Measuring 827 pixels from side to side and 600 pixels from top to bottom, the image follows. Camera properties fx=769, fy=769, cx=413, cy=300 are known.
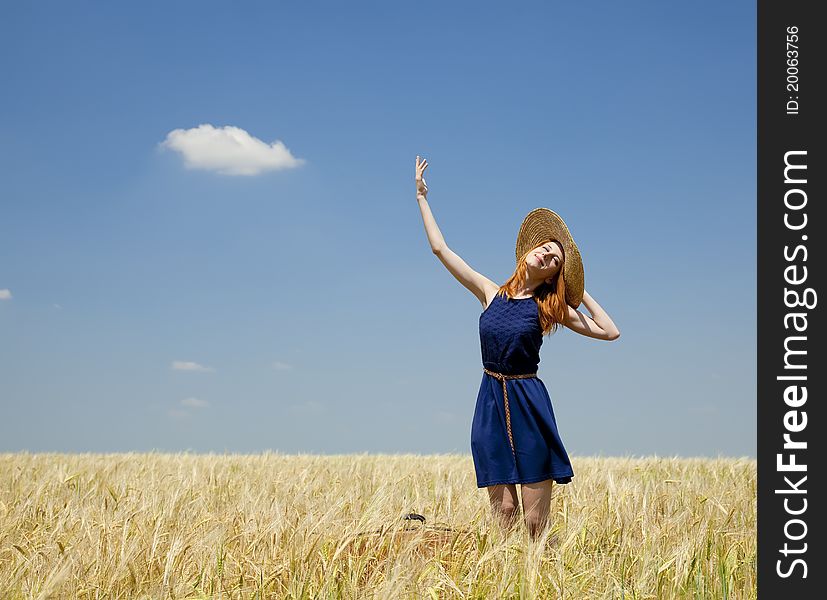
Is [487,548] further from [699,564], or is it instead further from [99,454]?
[99,454]

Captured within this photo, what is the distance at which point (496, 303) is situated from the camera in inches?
193

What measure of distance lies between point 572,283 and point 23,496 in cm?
507

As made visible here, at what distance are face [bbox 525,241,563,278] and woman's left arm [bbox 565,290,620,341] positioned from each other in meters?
0.27

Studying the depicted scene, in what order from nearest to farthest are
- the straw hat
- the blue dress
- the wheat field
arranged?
the wheat field → the blue dress → the straw hat

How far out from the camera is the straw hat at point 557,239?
16.2 feet

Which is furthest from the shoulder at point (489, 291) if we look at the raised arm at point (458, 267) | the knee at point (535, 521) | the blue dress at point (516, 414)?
the knee at point (535, 521)

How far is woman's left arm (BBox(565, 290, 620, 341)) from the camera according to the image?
5.00 metres

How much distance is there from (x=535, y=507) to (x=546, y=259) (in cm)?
155

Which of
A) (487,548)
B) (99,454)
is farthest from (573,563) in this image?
(99,454)

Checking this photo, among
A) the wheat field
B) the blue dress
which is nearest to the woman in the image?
the blue dress

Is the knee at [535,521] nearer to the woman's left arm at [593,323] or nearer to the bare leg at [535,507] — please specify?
the bare leg at [535,507]

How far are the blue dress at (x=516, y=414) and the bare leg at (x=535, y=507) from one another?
0.27ft

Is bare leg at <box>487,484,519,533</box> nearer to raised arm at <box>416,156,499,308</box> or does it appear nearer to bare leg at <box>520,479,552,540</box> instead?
bare leg at <box>520,479,552,540</box>
